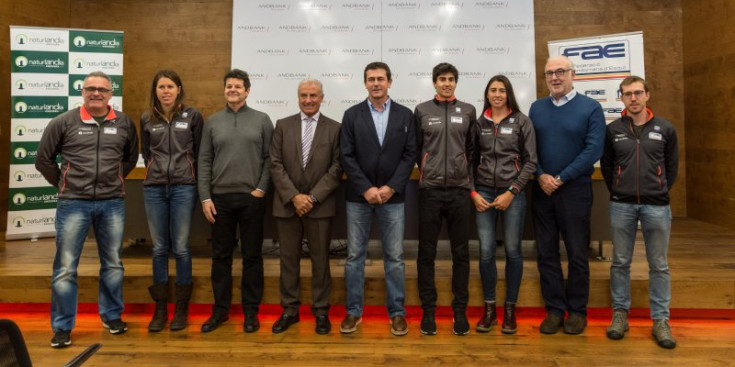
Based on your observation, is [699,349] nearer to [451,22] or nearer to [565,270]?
[565,270]

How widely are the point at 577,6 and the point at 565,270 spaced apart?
3915 mm

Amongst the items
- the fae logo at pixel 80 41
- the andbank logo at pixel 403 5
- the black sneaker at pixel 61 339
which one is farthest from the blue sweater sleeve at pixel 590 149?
the fae logo at pixel 80 41

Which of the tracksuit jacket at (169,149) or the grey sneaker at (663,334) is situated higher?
the tracksuit jacket at (169,149)

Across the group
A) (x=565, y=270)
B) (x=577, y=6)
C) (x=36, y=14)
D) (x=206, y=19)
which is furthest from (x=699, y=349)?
(x=36, y=14)

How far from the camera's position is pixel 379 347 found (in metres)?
2.47

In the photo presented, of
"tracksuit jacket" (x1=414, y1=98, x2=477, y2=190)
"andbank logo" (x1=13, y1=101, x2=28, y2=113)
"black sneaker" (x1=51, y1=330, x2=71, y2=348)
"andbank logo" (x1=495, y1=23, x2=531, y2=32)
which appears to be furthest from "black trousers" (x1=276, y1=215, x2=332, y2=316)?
"andbank logo" (x1=495, y1=23, x2=531, y2=32)

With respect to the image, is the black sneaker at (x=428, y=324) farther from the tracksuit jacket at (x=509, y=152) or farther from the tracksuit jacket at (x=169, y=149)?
the tracksuit jacket at (x=169, y=149)

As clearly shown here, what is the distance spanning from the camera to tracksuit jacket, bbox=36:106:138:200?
2463mm

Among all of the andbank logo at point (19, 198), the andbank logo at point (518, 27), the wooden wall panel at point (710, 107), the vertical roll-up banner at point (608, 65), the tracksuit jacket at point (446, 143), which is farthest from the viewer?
the andbank logo at point (518, 27)

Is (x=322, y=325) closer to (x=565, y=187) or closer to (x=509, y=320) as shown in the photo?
(x=509, y=320)

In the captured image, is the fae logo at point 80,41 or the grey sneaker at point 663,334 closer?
the grey sneaker at point 663,334

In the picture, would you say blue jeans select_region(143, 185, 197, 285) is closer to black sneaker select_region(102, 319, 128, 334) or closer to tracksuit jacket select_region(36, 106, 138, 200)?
tracksuit jacket select_region(36, 106, 138, 200)

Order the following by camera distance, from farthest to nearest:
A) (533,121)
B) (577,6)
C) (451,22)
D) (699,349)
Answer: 1. (577,6)
2. (451,22)
3. (533,121)
4. (699,349)

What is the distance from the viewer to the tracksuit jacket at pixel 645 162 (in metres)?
2.46
